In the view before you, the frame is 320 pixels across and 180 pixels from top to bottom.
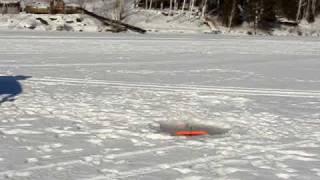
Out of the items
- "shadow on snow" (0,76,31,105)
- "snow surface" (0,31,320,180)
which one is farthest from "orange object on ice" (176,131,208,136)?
"shadow on snow" (0,76,31,105)

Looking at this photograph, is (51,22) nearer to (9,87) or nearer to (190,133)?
(9,87)

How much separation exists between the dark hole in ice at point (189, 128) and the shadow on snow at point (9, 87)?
3840mm

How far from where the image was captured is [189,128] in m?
10.1

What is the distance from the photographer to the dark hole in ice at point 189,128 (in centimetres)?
966

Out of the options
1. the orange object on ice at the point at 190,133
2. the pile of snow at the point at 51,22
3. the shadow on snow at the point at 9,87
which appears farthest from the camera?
the pile of snow at the point at 51,22

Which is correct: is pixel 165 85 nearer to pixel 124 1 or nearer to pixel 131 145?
pixel 131 145

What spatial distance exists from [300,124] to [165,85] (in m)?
5.54

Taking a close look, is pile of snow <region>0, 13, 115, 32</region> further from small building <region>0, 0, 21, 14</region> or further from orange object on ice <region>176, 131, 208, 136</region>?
orange object on ice <region>176, 131, 208, 136</region>

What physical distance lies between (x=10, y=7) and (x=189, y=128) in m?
50.0

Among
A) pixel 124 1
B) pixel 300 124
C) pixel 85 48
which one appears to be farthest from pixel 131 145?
pixel 124 1

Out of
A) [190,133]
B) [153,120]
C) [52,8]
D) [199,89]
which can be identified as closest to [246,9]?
[52,8]

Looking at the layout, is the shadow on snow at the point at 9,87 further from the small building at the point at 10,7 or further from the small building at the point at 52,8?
the small building at the point at 10,7

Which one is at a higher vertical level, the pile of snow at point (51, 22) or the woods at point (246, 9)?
the woods at point (246, 9)

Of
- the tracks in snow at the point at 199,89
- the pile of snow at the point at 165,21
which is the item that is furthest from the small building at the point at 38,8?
the tracks in snow at the point at 199,89
